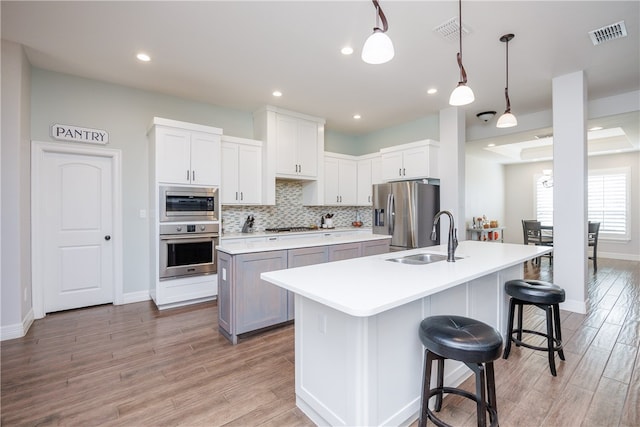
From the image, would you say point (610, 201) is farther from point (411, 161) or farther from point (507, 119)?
point (507, 119)

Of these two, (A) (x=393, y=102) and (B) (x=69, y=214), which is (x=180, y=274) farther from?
(A) (x=393, y=102)

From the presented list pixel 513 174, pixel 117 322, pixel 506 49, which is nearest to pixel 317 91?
pixel 506 49

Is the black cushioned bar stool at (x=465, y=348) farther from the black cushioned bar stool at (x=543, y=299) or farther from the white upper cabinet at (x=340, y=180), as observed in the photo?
the white upper cabinet at (x=340, y=180)

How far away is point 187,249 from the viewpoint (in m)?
3.85

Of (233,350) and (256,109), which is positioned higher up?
(256,109)

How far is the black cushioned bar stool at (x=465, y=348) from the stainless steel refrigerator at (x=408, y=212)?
9.82ft

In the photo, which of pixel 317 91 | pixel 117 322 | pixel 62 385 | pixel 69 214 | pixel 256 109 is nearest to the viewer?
pixel 62 385

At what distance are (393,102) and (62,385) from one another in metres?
4.81

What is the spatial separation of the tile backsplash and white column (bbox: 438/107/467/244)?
1.86 m

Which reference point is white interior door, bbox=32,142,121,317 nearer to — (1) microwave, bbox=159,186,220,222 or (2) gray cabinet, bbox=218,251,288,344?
(1) microwave, bbox=159,186,220,222

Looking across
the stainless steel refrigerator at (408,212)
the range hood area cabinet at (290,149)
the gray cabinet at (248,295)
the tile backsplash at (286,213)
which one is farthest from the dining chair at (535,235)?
the gray cabinet at (248,295)

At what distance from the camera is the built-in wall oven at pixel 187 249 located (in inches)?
145

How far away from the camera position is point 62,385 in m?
2.12

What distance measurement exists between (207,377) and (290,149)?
3.55m
